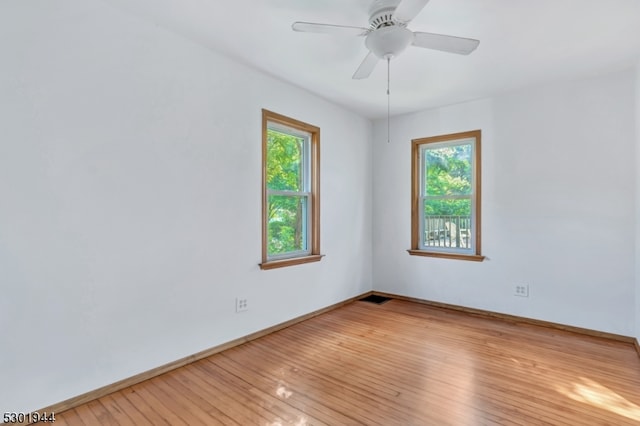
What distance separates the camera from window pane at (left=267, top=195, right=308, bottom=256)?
3348mm

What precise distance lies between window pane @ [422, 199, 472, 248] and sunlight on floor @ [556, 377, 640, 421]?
6.38ft

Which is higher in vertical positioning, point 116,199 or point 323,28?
point 323,28

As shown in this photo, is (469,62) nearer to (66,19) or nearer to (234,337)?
(66,19)

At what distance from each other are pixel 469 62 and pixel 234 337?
3.22 metres

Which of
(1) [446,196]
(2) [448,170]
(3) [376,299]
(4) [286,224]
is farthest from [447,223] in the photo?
(4) [286,224]

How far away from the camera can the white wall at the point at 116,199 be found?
5.88 feet

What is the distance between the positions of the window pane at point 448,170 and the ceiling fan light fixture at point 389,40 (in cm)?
238

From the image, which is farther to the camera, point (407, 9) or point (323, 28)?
point (323, 28)

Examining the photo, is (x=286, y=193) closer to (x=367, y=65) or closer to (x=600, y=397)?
(x=367, y=65)

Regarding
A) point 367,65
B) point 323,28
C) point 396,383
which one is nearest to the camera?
point 323,28

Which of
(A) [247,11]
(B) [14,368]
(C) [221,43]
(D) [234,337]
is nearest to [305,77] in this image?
(C) [221,43]

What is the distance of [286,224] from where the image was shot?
354 cm

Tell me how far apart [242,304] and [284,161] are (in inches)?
60.5

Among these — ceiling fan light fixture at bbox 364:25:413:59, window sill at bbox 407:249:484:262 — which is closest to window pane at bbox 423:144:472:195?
window sill at bbox 407:249:484:262
